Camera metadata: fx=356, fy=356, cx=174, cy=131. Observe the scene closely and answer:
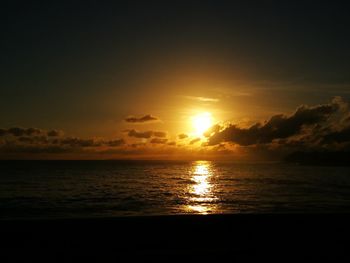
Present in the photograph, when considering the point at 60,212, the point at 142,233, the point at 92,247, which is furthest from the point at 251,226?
the point at 60,212

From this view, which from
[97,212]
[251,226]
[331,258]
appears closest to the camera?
[331,258]

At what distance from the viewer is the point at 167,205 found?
106ft

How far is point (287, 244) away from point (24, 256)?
27.3 ft


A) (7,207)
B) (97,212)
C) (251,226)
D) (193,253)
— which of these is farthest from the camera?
(7,207)

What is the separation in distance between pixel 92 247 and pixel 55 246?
4.13 feet

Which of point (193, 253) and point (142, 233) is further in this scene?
point (142, 233)

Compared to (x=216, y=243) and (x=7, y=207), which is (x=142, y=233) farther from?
(x=7, y=207)

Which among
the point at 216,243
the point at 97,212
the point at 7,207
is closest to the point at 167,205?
the point at 97,212

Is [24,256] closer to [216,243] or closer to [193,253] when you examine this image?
[193,253]

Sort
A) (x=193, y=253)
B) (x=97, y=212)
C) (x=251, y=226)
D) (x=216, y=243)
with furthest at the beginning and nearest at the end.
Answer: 1. (x=97, y=212)
2. (x=251, y=226)
3. (x=216, y=243)
4. (x=193, y=253)

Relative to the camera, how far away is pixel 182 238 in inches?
525

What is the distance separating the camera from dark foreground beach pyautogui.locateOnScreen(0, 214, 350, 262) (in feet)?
33.9

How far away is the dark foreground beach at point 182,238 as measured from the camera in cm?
1032

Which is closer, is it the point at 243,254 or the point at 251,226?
the point at 243,254
